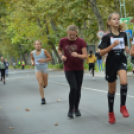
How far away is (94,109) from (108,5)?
71.6ft

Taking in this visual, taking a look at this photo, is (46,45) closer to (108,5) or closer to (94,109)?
(108,5)

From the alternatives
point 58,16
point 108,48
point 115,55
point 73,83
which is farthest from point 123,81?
point 58,16

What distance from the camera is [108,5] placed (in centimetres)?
2784

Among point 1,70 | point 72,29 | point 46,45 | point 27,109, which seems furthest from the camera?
point 46,45

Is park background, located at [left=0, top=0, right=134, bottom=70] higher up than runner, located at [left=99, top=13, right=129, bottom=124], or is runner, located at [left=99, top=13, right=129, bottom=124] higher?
park background, located at [left=0, top=0, right=134, bottom=70]

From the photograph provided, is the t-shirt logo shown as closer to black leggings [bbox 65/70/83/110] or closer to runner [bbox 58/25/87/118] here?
runner [bbox 58/25/87/118]

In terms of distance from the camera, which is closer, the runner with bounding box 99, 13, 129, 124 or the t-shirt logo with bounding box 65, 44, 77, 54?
the runner with bounding box 99, 13, 129, 124

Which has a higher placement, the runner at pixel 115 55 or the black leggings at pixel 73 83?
the runner at pixel 115 55

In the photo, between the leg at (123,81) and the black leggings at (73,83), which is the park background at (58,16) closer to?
the black leggings at (73,83)

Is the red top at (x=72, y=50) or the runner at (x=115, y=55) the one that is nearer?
the runner at (x=115, y=55)

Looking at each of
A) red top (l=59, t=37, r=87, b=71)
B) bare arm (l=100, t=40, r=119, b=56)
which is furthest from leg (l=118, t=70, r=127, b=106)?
red top (l=59, t=37, r=87, b=71)

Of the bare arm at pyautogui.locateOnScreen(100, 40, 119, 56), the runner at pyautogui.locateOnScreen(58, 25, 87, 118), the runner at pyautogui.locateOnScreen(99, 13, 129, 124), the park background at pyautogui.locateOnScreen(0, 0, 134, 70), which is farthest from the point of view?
the park background at pyautogui.locateOnScreen(0, 0, 134, 70)

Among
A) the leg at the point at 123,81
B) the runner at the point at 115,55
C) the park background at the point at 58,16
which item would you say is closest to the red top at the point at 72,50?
the runner at the point at 115,55

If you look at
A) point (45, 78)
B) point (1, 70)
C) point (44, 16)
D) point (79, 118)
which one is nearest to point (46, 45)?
point (44, 16)
